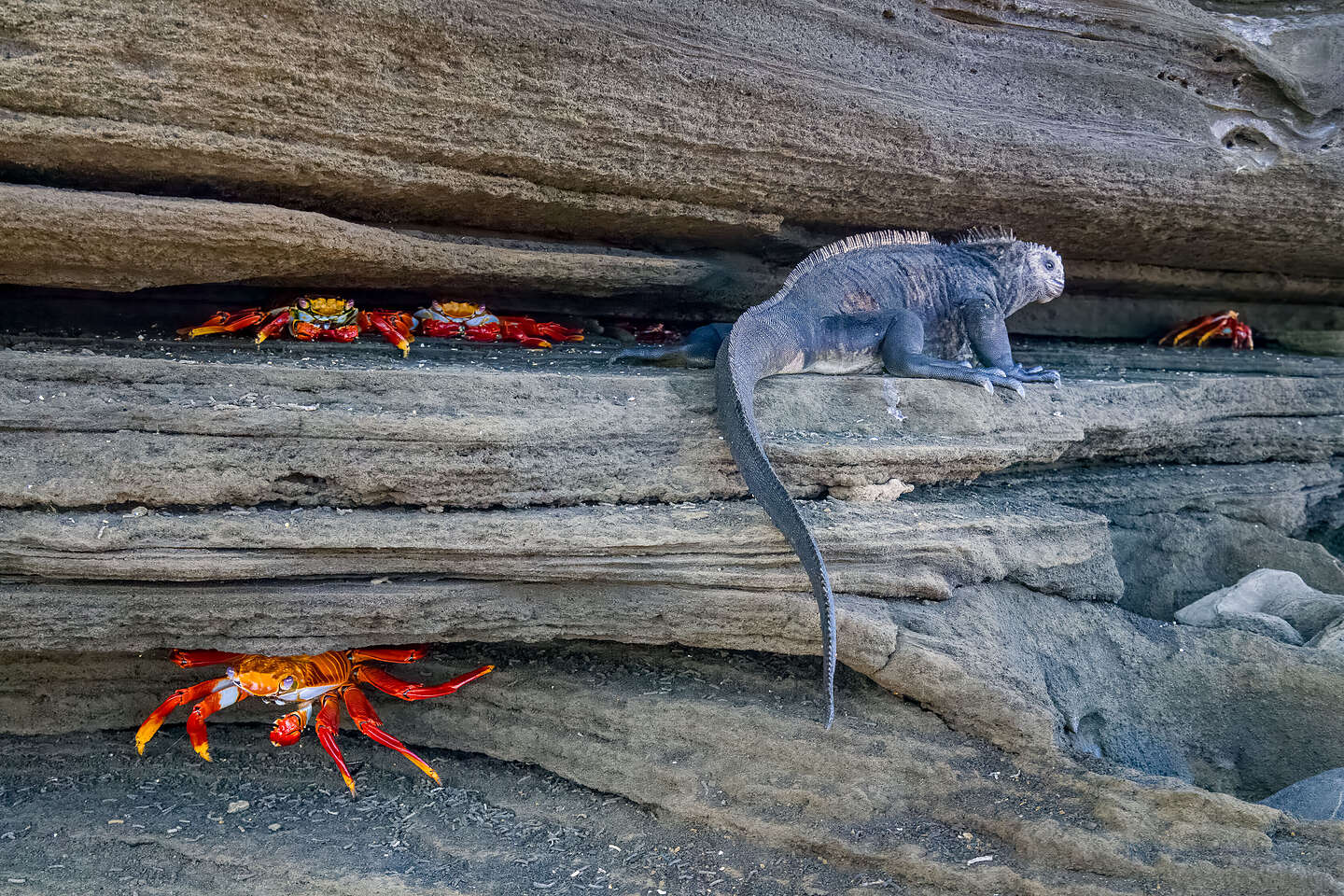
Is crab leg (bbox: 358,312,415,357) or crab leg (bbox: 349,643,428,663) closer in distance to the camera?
crab leg (bbox: 349,643,428,663)

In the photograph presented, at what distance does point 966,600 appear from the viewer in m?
3.43

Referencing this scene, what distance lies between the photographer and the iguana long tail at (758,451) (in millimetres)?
2820

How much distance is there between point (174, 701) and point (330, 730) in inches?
21.1

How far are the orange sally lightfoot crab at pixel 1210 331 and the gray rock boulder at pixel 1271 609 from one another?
6.31 feet

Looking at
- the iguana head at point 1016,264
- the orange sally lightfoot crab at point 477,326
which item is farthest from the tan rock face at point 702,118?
the orange sally lightfoot crab at point 477,326

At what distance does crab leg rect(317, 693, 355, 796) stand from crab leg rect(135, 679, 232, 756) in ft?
1.05

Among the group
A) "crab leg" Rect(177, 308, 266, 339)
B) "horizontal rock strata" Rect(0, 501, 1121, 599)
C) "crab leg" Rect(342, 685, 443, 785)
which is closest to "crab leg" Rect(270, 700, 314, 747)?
"crab leg" Rect(342, 685, 443, 785)

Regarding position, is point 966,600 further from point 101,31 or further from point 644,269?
point 101,31

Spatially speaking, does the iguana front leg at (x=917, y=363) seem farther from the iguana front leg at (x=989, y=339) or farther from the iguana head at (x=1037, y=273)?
the iguana head at (x=1037, y=273)

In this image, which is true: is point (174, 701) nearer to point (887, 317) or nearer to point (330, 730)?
point (330, 730)

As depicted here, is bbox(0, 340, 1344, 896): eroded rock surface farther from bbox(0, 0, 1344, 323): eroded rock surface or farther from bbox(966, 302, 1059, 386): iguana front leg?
bbox(0, 0, 1344, 323): eroded rock surface

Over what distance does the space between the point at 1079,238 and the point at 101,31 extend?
4247 mm

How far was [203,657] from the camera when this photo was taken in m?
3.41

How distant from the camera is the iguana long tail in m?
2.82
